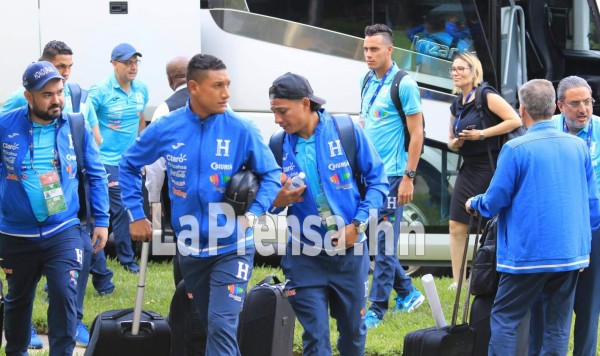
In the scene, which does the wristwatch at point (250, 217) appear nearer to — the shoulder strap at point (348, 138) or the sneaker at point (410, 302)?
the shoulder strap at point (348, 138)

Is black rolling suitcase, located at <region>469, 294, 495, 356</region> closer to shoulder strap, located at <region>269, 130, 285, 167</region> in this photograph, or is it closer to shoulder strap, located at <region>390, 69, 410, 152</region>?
shoulder strap, located at <region>269, 130, 285, 167</region>

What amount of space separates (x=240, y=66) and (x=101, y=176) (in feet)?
12.4

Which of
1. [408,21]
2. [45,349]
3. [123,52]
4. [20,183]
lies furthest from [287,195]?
[408,21]

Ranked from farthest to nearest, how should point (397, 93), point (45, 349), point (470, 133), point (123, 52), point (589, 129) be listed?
point (123, 52)
point (470, 133)
point (397, 93)
point (45, 349)
point (589, 129)

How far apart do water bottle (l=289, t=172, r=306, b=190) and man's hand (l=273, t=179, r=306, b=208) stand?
0.7 inches

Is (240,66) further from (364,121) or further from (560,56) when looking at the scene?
(560,56)

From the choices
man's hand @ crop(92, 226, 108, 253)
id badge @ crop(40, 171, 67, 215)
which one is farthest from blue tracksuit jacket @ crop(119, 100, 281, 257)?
man's hand @ crop(92, 226, 108, 253)

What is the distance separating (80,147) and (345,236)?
178 centimetres

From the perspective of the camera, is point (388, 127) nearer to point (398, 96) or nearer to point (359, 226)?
point (398, 96)

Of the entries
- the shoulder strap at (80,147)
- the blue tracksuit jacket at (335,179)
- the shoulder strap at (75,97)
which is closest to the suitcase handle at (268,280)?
the blue tracksuit jacket at (335,179)

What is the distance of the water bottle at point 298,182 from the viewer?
6.69 meters

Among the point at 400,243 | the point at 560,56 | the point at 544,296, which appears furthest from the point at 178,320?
the point at 560,56

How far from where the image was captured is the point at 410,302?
9.24 m

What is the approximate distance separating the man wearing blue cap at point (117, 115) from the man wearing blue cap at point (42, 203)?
3168 mm
